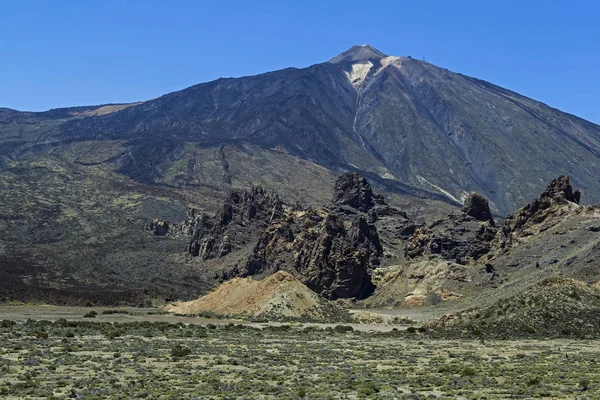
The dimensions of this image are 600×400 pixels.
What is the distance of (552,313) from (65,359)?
45.0 m

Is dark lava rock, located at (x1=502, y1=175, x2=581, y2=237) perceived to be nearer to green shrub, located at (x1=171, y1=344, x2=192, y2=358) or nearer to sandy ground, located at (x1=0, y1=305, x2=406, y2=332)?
sandy ground, located at (x1=0, y1=305, x2=406, y2=332)

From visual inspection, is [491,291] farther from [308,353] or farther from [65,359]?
[65,359]

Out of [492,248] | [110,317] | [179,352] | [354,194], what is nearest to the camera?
[179,352]

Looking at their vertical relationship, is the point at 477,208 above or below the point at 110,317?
above

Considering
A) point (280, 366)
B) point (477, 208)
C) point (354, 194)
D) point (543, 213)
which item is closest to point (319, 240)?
point (477, 208)

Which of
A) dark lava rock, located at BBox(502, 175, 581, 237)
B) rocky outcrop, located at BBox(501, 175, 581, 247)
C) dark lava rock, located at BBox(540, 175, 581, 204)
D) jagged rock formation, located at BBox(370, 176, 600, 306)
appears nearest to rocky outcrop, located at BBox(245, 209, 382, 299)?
jagged rock formation, located at BBox(370, 176, 600, 306)

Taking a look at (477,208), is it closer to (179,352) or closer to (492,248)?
(492,248)

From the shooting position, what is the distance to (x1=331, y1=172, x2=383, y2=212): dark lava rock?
187 m

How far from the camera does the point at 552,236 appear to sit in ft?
396

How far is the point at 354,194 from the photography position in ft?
615

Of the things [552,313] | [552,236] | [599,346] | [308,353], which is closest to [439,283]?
[552,236]

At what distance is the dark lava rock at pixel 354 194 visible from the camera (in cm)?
18712

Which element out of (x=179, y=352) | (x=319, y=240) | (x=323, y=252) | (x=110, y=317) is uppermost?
(x=319, y=240)

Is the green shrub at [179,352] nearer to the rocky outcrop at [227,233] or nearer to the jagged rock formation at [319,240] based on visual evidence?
the jagged rock formation at [319,240]
